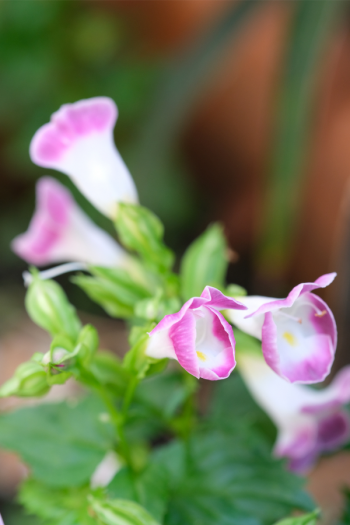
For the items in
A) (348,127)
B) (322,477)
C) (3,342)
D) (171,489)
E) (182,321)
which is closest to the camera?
(182,321)

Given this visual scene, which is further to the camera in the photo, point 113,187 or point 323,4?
point 323,4

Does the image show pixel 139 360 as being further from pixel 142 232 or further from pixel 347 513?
pixel 347 513

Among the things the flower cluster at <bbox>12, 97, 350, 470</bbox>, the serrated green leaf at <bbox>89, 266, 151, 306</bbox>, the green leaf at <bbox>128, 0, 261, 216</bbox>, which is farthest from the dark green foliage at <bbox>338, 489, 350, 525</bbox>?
the green leaf at <bbox>128, 0, 261, 216</bbox>

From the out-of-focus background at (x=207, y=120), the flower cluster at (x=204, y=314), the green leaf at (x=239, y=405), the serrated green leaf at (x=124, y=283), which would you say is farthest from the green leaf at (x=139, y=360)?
the out-of-focus background at (x=207, y=120)

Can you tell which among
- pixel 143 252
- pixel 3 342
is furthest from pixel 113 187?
pixel 3 342

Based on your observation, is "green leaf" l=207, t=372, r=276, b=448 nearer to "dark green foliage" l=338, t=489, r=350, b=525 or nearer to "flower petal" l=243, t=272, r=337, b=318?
"dark green foliage" l=338, t=489, r=350, b=525

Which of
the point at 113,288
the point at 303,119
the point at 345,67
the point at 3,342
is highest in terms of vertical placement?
the point at 113,288

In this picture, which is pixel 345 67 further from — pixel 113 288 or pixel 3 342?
pixel 113 288

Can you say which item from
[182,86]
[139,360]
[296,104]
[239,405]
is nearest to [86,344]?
[139,360]
